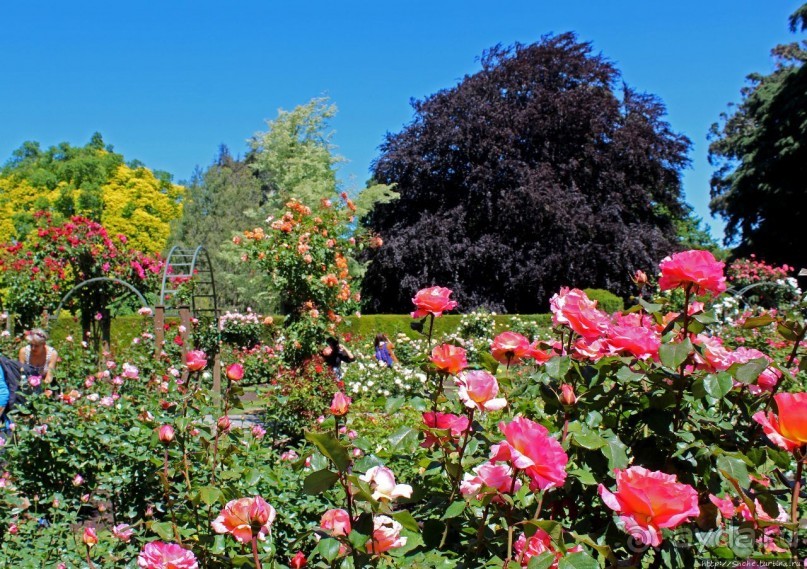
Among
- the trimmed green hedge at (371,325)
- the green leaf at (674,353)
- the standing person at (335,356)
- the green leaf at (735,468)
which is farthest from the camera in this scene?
the trimmed green hedge at (371,325)

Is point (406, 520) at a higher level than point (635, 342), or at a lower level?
lower

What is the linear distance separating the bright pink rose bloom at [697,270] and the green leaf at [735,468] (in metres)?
A: 0.36

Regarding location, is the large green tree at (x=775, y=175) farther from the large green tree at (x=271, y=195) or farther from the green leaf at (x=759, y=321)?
the green leaf at (x=759, y=321)

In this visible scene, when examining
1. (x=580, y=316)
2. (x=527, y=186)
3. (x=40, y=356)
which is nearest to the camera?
(x=580, y=316)

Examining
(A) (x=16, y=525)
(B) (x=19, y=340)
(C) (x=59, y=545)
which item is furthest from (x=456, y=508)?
(B) (x=19, y=340)

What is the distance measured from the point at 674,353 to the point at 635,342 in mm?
89

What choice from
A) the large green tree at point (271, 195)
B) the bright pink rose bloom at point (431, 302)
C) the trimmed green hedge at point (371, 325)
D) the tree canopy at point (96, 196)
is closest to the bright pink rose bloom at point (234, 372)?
the bright pink rose bloom at point (431, 302)

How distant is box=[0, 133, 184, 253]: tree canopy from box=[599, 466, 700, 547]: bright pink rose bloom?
99.1 ft

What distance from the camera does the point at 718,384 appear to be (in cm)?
126

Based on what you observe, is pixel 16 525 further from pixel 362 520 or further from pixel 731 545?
pixel 731 545

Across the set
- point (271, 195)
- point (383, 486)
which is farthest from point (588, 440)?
point (271, 195)

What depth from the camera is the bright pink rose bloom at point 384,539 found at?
3.92ft

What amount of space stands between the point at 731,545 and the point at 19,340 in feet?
28.6

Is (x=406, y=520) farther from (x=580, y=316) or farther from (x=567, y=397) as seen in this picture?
(x=580, y=316)
